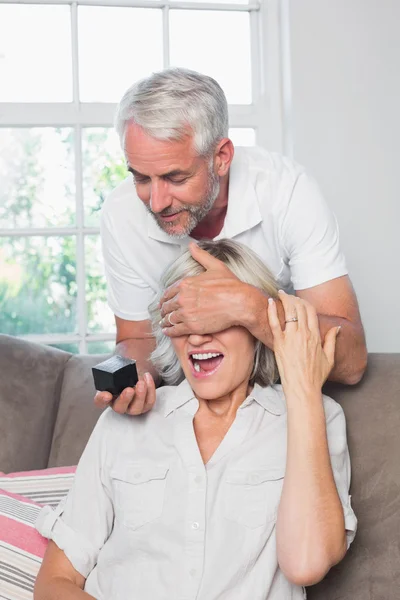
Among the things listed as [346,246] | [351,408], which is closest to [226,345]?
[351,408]

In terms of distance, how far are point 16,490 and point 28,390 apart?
37cm

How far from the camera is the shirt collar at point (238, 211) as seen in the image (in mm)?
2289

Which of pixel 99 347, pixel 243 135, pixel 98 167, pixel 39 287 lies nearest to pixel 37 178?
pixel 98 167

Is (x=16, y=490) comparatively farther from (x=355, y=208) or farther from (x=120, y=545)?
(x=355, y=208)

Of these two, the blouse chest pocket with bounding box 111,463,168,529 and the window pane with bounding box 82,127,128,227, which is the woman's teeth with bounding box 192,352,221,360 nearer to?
the blouse chest pocket with bounding box 111,463,168,529

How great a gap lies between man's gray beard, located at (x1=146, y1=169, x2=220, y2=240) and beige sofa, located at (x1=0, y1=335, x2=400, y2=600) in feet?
1.72

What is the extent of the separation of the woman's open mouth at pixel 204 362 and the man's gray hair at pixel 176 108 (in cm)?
53

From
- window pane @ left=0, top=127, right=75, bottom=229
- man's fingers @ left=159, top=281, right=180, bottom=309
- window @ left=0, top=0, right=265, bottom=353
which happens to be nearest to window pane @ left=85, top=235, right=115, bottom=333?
window @ left=0, top=0, right=265, bottom=353

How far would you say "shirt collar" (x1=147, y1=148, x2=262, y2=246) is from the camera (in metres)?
2.29

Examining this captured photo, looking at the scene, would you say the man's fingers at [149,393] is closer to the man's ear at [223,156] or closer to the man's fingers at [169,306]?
the man's fingers at [169,306]

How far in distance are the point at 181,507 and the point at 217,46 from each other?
7.67ft

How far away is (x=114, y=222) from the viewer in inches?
95.4

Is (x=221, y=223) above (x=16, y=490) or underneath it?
above

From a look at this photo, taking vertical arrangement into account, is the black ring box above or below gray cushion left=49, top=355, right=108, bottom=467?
above
